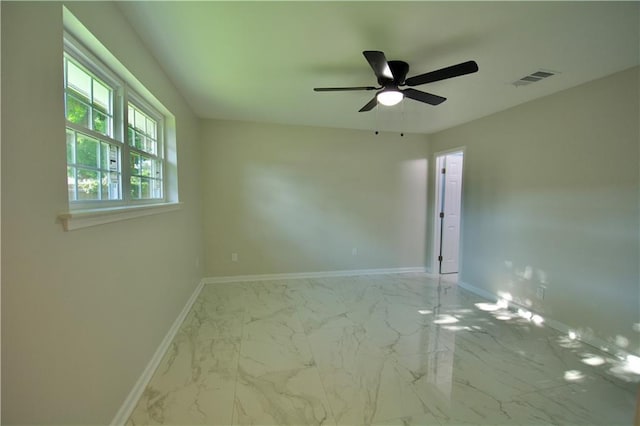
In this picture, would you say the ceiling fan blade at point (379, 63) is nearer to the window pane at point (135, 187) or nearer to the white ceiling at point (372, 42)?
the white ceiling at point (372, 42)

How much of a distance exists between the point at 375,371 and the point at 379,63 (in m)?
2.23

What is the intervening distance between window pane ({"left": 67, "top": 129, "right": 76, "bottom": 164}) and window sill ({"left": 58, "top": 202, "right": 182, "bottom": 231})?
258 mm

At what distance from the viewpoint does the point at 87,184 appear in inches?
57.3

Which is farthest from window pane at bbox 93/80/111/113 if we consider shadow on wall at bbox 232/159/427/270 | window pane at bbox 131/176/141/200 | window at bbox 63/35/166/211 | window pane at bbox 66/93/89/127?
shadow on wall at bbox 232/159/427/270

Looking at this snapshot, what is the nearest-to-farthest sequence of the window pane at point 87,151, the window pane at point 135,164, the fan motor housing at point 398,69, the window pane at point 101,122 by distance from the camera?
the window pane at point 87,151
the window pane at point 101,122
the window pane at point 135,164
the fan motor housing at point 398,69

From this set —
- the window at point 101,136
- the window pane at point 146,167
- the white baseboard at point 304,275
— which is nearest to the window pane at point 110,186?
the window at point 101,136

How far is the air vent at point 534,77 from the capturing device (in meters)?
2.33

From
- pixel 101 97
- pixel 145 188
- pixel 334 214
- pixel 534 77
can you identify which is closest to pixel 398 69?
pixel 534 77

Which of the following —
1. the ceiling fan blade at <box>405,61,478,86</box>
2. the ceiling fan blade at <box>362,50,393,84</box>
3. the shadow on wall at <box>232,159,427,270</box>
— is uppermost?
the ceiling fan blade at <box>362,50,393,84</box>

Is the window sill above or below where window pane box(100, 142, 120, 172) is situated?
below

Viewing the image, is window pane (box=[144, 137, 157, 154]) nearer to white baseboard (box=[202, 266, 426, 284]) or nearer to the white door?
white baseboard (box=[202, 266, 426, 284])

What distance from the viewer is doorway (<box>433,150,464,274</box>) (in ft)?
15.1

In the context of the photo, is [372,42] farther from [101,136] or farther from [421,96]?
[101,136]

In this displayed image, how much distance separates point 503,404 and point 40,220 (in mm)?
2659
